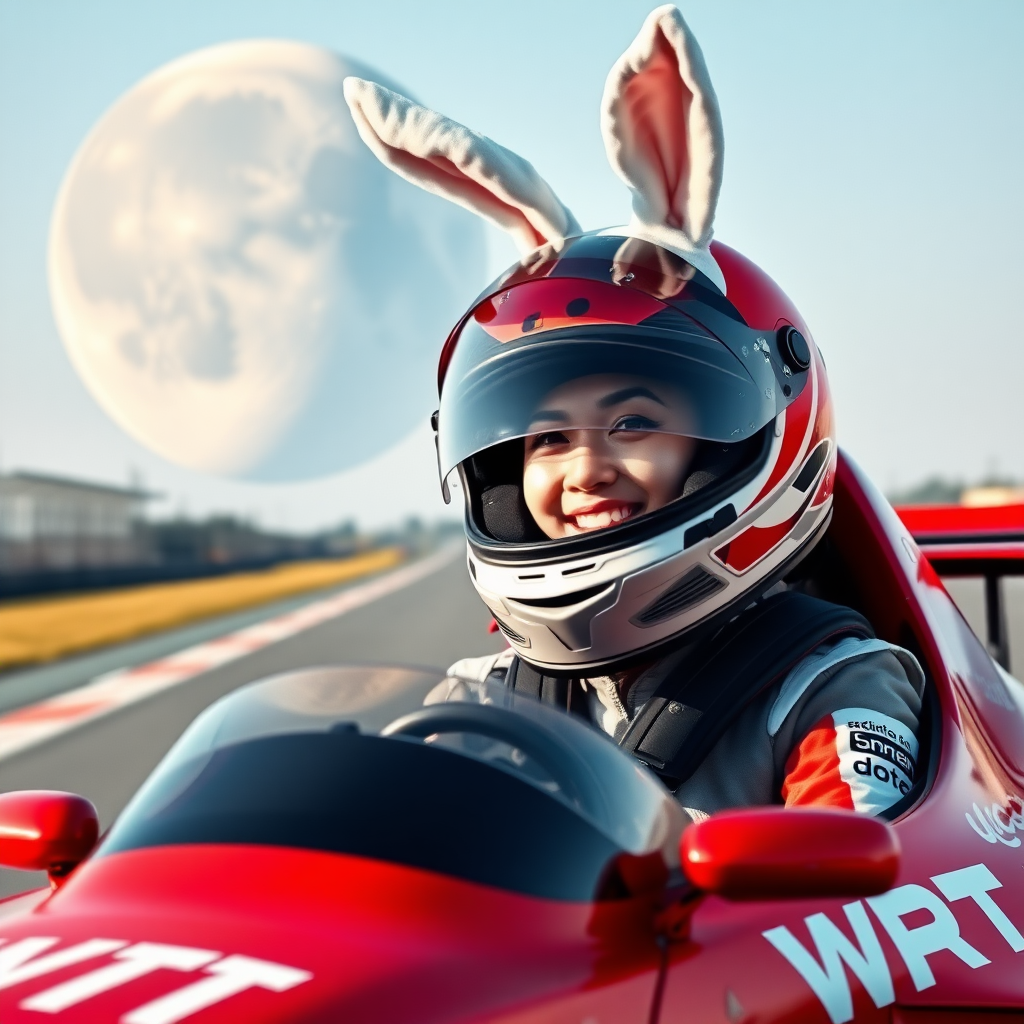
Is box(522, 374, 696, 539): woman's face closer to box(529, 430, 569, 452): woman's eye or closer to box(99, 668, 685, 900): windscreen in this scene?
box(529, 430, 569, 452): woman's eye

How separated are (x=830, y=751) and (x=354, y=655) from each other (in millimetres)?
10423

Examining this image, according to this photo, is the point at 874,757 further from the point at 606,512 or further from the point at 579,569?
the point at 606,512

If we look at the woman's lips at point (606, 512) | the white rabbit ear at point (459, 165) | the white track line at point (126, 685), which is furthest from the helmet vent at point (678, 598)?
the white track line at point (126, 685)

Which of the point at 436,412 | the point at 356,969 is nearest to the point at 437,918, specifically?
the point at 356,969

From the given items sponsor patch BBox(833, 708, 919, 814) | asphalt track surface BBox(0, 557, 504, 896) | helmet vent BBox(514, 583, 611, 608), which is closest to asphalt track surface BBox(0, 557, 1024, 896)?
asphalt track surface BBox(0, 557, 504, 896)

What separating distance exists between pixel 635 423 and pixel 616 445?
0.24 ft

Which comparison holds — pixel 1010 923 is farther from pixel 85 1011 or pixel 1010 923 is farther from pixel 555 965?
pixel 85 1011

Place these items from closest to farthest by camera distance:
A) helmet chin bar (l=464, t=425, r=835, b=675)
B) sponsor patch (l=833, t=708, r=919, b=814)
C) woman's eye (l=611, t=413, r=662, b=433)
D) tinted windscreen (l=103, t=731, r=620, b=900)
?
tinted windscreen (l=103, t=731, r=620, b=900)
sponsor patch (l=833, t=708, r=919, b=814)
helmet chin bar (l=464, t=425, r=835, b=675)
woman's eye (l=611, t=413, r=662, b=433)

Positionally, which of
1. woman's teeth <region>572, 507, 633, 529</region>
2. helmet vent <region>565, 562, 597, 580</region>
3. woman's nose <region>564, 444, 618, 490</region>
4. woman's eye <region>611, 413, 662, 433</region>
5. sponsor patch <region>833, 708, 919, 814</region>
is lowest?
sponsor patch <region>833, 708, 919, 814</region>

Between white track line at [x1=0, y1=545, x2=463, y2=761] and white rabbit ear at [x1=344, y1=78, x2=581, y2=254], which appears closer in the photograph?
white rabbit ear at [x1=344, y1=78, x2=581, y2=254]

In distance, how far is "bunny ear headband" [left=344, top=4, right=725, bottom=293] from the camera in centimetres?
221

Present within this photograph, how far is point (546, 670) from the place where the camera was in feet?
6.88

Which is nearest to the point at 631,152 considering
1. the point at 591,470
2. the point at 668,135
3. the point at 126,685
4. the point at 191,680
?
the point at 668,135

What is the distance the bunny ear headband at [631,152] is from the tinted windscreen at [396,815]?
1.33m
